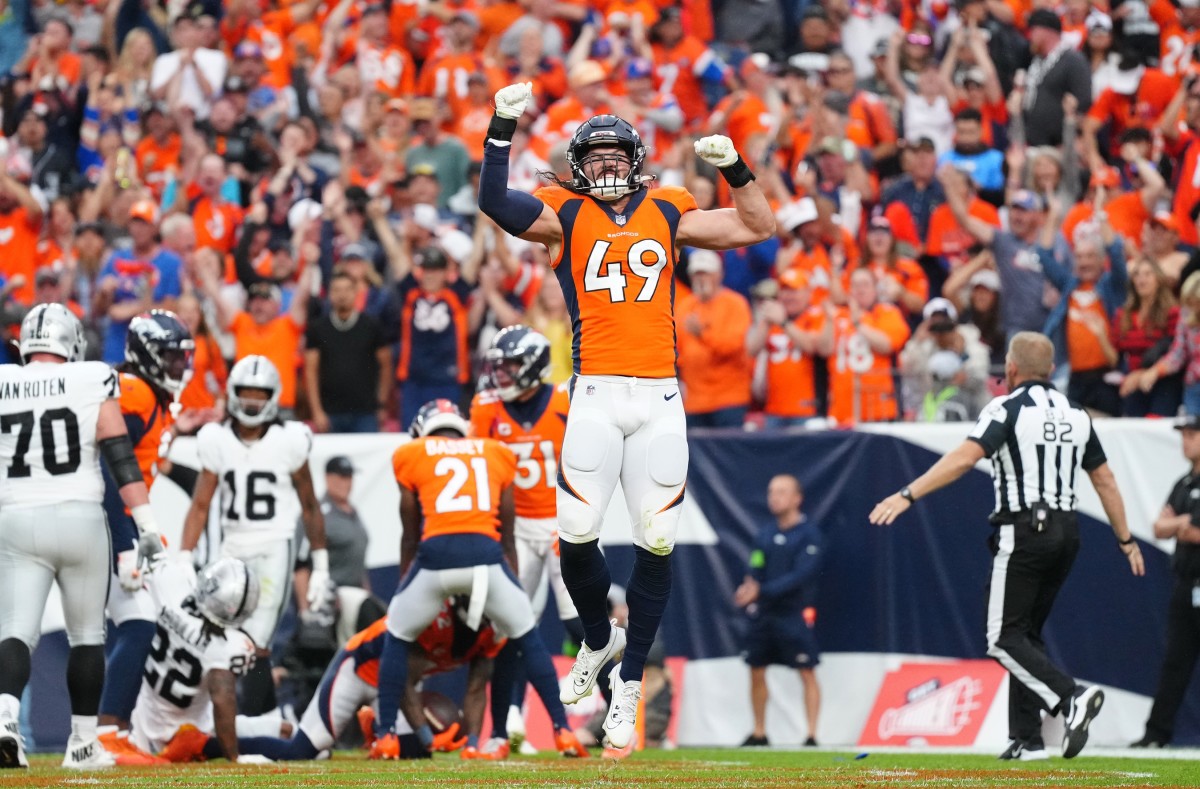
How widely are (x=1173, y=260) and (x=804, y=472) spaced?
118 inches

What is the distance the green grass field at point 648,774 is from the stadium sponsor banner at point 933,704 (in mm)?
2027

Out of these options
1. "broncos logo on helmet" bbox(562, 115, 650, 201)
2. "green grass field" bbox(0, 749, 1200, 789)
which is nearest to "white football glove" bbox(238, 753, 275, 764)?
"green grass field" bbox(0, 749, 1200, 789)

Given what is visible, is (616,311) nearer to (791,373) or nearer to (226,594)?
(226,594)

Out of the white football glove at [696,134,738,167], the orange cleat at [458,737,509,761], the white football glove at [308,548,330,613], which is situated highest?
the white football glove at [696,134,738,167]

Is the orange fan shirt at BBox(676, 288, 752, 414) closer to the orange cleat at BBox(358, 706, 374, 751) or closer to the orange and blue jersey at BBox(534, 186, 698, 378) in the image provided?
the orange cleat at BBox(358, 706, 374, 751)

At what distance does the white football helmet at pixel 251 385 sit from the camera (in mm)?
10641

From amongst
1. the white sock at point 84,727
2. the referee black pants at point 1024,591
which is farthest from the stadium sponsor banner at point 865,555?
the white sock at point 84,727

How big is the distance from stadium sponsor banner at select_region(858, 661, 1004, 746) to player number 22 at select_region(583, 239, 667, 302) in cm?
541

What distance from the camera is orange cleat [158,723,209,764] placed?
30.9ft

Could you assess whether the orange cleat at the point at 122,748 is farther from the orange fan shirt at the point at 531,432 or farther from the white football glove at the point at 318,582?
the orange fan shirt at the point at 531,432

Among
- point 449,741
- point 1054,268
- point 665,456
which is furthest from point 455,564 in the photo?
point 1054,268

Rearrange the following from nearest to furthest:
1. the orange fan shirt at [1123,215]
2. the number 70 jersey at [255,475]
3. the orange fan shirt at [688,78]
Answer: the number 70 jersey at [255,475] < the orange fan shirt at [1123,215] < the orange fan shirt at [688,78]

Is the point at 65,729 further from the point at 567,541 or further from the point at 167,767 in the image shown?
the point at 567,541

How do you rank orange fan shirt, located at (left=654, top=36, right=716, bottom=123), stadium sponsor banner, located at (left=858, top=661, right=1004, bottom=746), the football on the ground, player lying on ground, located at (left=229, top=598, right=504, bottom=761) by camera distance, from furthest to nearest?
orange fan shirt, located at (left=654, top=36, right=716, bottom=123) → stadium sponsor banner, located at (left=858, top=661, right=1004, bottom=746) → the football on the ground → player lying on ground, located at (left=229, top=598, right=504, bottom=761)
